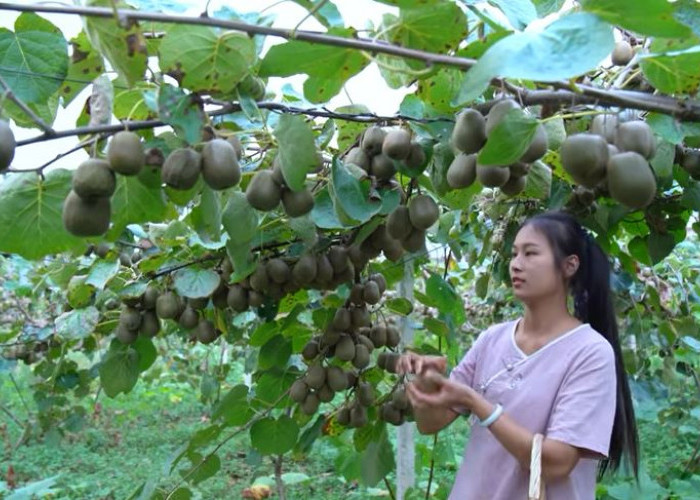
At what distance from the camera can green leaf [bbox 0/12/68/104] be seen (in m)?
1.17

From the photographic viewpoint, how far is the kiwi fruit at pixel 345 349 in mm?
2070

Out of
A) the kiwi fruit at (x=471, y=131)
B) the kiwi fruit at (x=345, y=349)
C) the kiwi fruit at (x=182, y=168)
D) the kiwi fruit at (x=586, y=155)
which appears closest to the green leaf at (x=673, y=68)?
the kiwi fruit at (x=586, y=155)

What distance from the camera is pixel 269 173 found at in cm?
119

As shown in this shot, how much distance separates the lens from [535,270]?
1.86 m

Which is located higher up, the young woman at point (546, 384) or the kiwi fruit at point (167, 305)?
the kiwi fruit at point (167, 305)

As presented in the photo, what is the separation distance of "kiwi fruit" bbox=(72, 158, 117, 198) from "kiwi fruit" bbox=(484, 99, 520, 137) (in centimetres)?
49

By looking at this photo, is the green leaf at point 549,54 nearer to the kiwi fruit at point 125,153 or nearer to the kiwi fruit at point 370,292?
the kiwi fruit at point 125,153

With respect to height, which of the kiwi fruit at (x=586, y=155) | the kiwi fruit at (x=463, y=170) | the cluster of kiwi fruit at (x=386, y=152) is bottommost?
the kiwi fruit at (x=586, y=155)

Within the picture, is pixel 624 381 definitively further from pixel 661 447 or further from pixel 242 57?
pixel 661 447

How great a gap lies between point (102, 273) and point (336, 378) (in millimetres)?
649

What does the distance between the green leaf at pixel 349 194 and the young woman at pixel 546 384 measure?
42cm

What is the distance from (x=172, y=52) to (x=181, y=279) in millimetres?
849

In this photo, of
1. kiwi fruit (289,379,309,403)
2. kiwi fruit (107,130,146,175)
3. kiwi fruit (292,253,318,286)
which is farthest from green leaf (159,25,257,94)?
kiwi fruit (289,379,309,403)

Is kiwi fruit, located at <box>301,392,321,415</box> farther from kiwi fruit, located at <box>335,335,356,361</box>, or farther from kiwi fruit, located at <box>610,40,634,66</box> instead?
kiwi fruit, located at <box>610,40,634,66</box>
